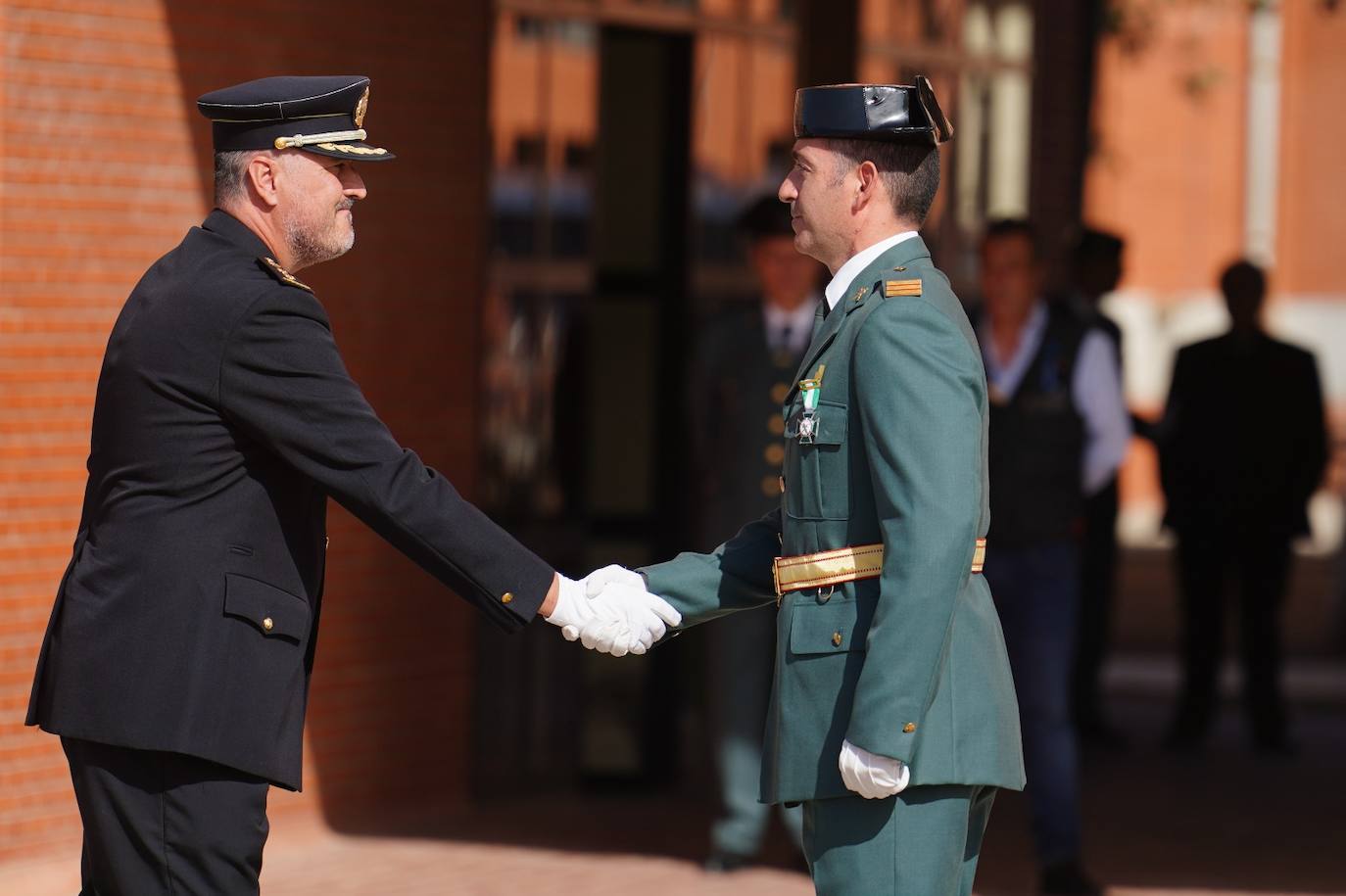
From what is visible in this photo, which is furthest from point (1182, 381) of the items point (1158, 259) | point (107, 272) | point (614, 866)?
point (1158, 259)

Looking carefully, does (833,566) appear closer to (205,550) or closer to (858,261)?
(858,261)

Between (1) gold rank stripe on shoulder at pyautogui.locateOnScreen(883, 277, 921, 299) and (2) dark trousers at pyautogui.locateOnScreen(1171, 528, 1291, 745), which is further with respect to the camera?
(2) dark trousers at pyautogui.locateOnScreen(1171, 528, 1291, 745)

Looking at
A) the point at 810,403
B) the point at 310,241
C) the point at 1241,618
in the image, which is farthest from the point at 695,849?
the point at 310,241

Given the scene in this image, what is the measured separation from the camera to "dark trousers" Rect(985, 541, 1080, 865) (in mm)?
6500

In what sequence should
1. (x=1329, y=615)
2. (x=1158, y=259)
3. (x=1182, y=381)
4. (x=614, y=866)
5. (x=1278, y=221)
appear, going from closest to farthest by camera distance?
(x=614, y=866), (x=1182, y=381), (x=1329, y=615), (x=1158, y=259), (x=1278, y=221)

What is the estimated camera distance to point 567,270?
796 cm

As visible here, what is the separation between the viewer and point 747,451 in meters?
6.88

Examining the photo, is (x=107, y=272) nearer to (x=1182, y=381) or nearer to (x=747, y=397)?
(x=747, y=397)

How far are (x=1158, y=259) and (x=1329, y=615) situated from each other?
486 inches

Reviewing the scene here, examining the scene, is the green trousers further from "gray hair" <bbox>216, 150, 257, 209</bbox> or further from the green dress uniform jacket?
"gray hair" <bbox>216, 150, 257, 209</bbox>

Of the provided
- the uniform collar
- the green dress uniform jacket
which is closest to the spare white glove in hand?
the green dress uniform jacket

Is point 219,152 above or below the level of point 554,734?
above

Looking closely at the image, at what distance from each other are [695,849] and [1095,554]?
9.90ft

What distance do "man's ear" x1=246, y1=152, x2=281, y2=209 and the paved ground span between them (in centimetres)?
303
